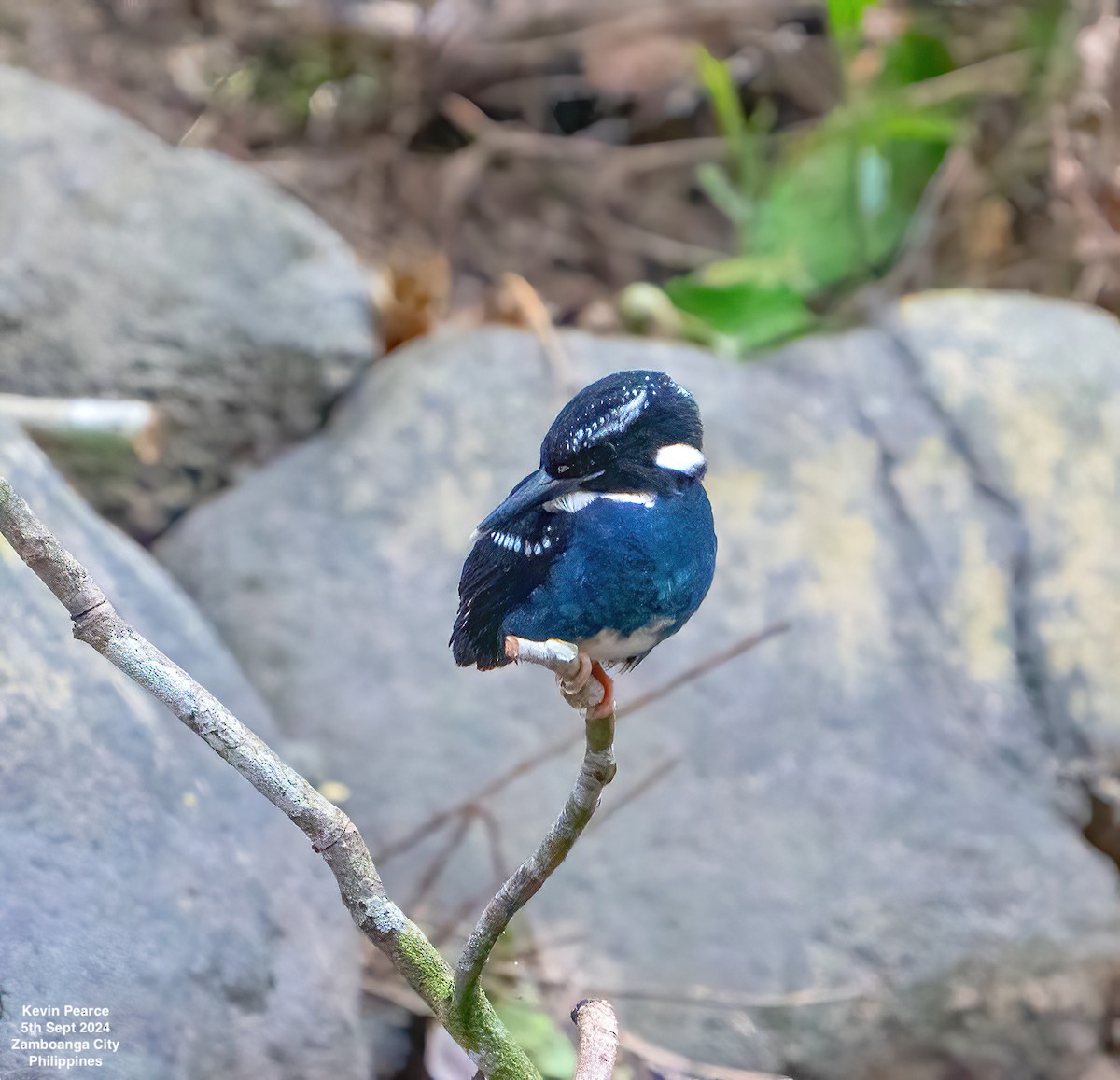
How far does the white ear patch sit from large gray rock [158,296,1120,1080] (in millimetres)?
1411

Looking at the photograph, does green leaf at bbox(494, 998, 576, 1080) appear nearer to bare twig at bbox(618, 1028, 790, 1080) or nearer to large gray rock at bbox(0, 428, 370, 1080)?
bare twig at bbox(618, 1028, 790, 1080)

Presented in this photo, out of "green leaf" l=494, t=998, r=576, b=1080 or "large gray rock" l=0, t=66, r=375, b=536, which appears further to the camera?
"large gray rock" l=0, t=66, r=375, b=536

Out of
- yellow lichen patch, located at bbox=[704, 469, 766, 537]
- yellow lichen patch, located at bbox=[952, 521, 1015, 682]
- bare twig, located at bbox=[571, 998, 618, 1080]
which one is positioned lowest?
yellow lichen patch, located at bbox=[952, 521, 1015, 682]

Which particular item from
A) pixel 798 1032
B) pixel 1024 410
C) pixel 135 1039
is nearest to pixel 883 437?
pixel 1024 410

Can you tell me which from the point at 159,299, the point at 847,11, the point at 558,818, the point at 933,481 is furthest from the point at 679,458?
the point at 847,11

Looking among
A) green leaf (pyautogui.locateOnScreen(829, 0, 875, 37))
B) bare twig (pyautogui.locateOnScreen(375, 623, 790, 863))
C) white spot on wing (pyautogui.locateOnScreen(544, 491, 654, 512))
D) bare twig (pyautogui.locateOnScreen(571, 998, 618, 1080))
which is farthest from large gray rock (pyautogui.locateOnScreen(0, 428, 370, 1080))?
green leaf (pyautogui.locateOnScreen(829, 0, 875, 37))

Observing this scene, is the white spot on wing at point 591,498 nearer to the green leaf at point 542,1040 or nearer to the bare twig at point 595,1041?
the bare twig at point 595,1041

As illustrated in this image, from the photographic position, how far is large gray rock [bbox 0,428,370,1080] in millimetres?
1474

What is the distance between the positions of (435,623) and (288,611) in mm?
323

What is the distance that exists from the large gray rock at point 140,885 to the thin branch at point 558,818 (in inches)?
19.9

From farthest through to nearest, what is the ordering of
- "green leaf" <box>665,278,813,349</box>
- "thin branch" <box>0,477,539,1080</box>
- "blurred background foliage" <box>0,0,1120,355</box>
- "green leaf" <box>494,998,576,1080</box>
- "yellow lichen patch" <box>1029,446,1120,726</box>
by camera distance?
"blurred background foliage" <box>0,0,1120,355</box> → "green leaf" <box>665,278,813,349</box> → "yellow lichen patch" <box>1029,446,1120,726</box> → "green leaf" <box>494,998,576,1080</box> → "thin branch" <box>0,477,539,1080</box>

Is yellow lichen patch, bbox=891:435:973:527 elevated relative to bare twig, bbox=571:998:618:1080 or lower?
lower

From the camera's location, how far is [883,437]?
272 cm

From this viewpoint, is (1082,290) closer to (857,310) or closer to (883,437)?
(857,310)
